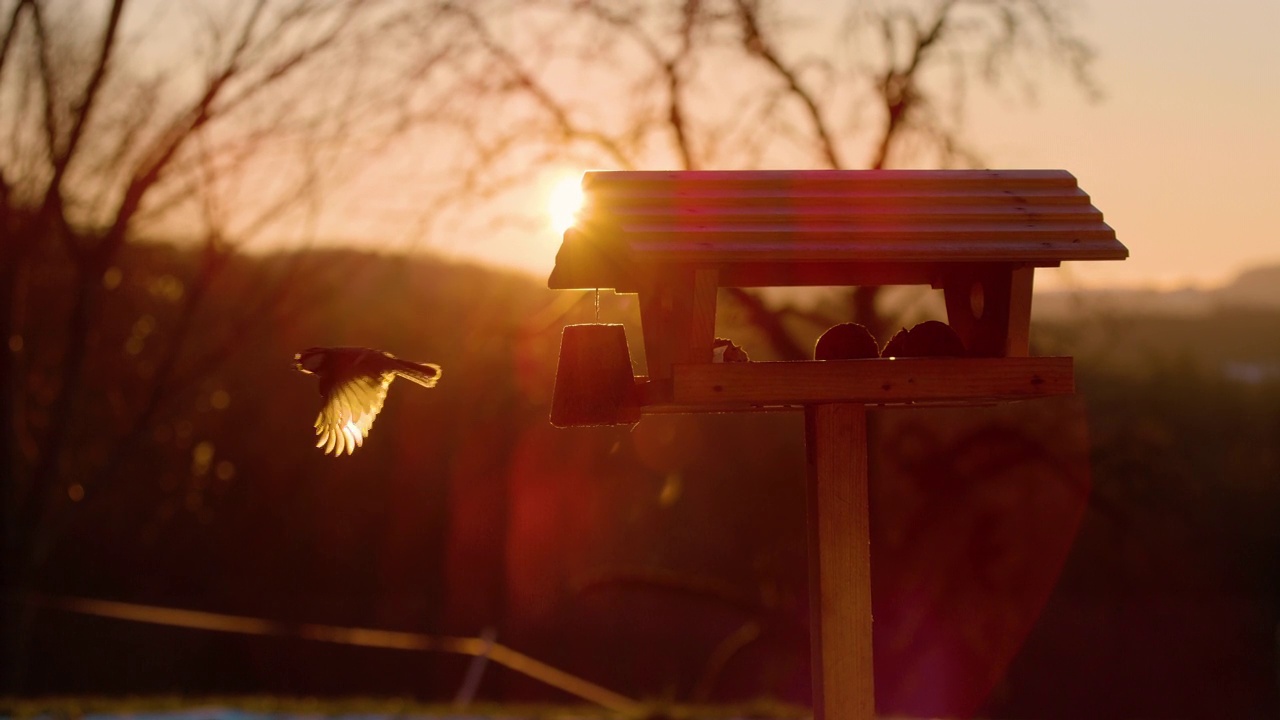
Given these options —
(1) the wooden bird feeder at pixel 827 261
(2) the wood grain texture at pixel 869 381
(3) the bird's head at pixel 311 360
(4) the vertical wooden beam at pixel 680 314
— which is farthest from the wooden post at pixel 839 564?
(3) the bird's head at pixel 311 360

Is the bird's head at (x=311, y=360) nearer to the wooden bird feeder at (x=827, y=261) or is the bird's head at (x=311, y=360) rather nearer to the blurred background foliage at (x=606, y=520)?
the wooden bird feeder at (x=827, y=261)

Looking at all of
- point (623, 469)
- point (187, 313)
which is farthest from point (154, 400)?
point (623, 469)

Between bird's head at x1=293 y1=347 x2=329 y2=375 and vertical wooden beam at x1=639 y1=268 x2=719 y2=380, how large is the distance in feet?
3.16

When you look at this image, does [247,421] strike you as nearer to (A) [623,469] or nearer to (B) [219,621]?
(B) [219,621]

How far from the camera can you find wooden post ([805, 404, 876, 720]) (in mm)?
3115

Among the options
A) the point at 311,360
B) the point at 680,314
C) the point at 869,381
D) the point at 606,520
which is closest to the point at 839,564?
the point at 869,381

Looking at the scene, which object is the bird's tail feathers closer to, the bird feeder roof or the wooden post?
the bird feeder roof

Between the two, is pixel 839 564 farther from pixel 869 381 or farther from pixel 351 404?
pixel 351 404

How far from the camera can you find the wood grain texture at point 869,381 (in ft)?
9.70

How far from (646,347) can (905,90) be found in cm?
514

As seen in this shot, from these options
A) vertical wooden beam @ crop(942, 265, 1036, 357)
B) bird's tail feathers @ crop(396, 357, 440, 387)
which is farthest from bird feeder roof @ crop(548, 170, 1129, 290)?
bird's tail feathers @ crop(396, 357, 440, 387)

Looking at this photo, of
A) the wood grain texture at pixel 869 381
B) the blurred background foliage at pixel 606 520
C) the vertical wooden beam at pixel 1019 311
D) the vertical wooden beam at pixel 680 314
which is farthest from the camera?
the blurred background foliage at pixel 606 520

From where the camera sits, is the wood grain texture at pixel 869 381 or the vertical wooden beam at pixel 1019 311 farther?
the vertical wooden beam at pixel 1019 311

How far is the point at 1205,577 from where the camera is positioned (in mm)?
11930
